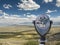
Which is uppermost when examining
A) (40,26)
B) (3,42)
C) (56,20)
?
(40,26)

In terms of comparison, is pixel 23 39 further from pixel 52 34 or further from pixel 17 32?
pixel 52 34

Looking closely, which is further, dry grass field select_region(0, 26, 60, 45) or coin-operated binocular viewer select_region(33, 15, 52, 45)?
dry grass field select_region(0, 26, 60, 45)

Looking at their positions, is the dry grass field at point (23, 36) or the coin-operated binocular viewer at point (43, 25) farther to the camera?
the dry grass field at point (23, 36)

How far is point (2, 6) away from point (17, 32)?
0.84 meters

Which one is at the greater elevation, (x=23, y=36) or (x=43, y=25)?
(x=43, y=25)

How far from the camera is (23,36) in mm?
6969

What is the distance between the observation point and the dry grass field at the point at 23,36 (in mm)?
6707

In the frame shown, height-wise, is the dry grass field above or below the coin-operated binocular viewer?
below

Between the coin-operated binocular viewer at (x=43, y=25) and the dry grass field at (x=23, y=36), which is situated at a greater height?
the coin-operated binocular viewer at (x=43, y=25)

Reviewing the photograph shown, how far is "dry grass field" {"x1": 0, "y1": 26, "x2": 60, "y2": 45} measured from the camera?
671 cm

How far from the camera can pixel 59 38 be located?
6738 millimetres

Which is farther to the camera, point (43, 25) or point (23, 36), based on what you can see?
point (23, 36)

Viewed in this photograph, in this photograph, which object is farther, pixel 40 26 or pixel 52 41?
pixel 52 41

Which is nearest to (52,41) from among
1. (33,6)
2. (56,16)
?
(56,16)
